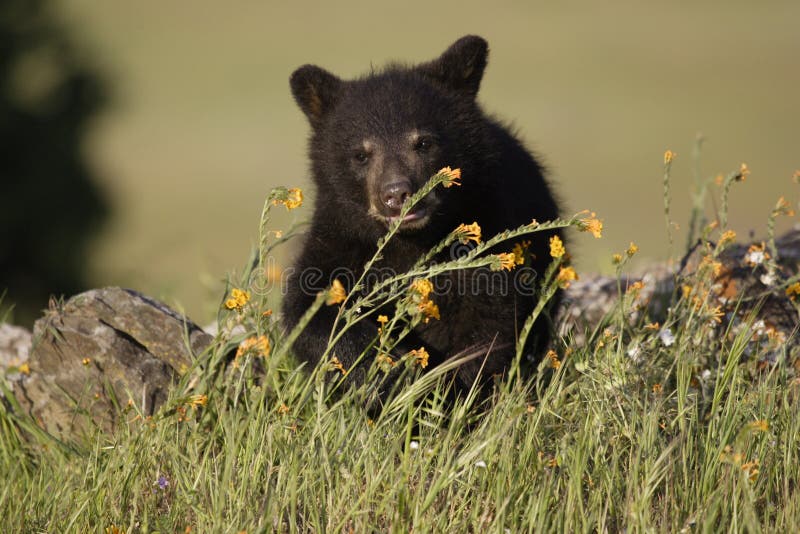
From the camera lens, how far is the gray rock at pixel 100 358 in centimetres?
444

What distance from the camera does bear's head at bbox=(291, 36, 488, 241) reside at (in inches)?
177

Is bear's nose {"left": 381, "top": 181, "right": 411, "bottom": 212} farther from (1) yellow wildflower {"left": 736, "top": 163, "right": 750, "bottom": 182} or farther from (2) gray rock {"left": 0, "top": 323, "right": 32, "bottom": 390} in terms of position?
(2) gray rock {"left": 0, "top": 323, "right": 32, "bottom": 390}

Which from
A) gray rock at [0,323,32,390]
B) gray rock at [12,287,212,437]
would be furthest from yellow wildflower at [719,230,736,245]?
gray rock at [0,323,32,390]

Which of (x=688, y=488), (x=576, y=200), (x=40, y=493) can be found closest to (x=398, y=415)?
(x=688, y=488)

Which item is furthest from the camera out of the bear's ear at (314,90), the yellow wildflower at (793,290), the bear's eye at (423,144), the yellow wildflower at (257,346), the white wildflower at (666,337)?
the bear's ear at (314,90)

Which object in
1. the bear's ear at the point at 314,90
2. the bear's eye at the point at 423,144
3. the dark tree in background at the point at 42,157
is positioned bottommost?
the dark tree in background at the point at 42,157

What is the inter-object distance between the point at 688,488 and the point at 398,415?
1035 mm

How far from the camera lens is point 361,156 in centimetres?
470

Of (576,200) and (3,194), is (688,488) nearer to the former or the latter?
(3,194)

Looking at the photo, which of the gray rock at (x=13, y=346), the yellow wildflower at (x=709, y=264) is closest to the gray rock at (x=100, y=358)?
the gray rock at (x=13, y=346)

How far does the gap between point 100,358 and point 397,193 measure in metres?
1.60

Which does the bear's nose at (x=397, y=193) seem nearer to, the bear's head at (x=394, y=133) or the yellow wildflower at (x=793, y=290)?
the bear's head at (x=394, y=133)

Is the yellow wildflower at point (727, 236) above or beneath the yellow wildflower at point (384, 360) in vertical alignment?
above

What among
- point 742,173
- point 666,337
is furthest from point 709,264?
point 742,173
